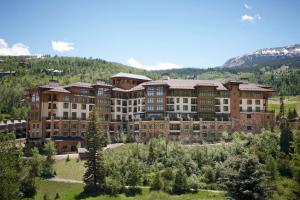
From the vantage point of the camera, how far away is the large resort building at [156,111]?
108 meters

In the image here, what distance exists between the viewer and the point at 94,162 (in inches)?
3356

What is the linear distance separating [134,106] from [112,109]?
6.40 m

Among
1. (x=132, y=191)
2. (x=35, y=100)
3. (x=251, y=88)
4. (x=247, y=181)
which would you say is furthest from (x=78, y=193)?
(x=251, y=88)

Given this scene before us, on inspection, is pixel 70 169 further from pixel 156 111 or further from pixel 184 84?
pixel 184 84

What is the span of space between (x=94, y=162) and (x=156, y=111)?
31.7 m

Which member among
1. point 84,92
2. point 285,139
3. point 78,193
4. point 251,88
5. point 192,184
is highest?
point 251,88

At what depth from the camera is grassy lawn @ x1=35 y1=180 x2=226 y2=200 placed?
248 ft

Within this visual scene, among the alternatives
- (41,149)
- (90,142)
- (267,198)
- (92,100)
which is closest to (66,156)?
(41,149)

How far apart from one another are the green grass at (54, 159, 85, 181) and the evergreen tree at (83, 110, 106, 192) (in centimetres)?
254

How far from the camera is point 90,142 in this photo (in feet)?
288

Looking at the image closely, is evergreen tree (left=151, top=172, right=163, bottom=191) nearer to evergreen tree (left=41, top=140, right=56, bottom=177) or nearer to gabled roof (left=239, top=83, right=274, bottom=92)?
evergreen tree (left=41, top=140, right=56, bottom=177)

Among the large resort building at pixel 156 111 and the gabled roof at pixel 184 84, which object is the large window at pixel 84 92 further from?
the gabled roof at pixel 184 84

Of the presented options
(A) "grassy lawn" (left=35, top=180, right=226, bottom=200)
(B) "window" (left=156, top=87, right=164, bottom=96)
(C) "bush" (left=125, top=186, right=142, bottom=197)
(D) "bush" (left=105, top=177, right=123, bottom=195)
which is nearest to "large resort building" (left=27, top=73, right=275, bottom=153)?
(B) "window" (left=156, top=87, right=164, bottom=96)

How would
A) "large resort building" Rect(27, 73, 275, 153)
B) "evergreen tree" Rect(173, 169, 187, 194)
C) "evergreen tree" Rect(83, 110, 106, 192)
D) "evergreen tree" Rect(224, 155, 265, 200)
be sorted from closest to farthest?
"evergreen tree" Rect(224, 155, 265, 200), "evergreen tree" Rect(173, 169, 187, 194), "evergreen tree" Rect(83, 110, 106, 192), "large resort building" Rect(27, 73, 275, 153)
